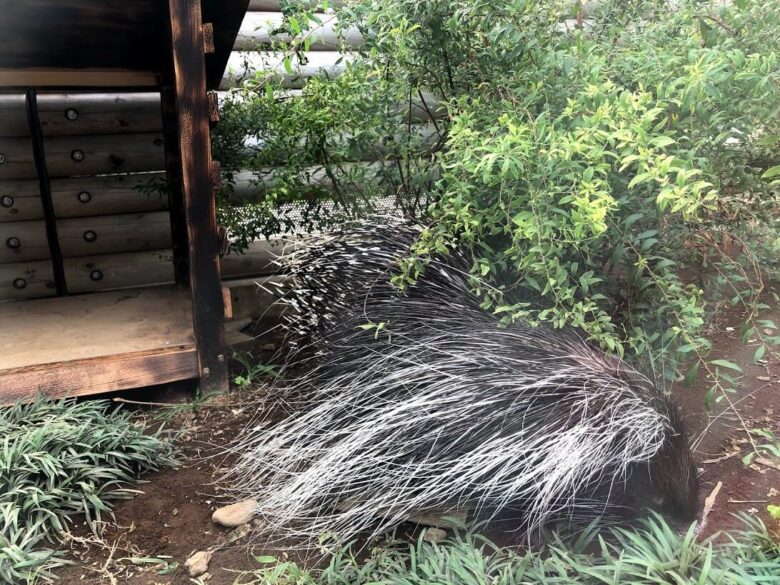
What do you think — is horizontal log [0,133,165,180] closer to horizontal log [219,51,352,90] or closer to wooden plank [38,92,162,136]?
wooden plank [38,92,162,136]

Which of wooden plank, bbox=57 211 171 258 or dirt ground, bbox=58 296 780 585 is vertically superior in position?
wooden plank, bbox=57 211 171 258

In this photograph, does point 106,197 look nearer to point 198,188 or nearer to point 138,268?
point 138,268

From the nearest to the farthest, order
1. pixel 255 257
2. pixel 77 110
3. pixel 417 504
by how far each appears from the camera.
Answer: pixel 417 504 < pixel 77 110 < pixel 255 257

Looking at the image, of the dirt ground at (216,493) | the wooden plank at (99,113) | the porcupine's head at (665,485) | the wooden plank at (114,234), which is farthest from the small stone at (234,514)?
the wooden plank at (99,113)

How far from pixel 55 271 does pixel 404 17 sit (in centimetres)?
269

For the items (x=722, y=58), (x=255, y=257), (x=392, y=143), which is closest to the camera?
(x=722, y=58)

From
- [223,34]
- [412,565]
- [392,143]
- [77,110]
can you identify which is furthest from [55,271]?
[412,565]

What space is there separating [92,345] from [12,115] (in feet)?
5.17

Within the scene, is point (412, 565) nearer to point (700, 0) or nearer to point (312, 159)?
point (312, 159)

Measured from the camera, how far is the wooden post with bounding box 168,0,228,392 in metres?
2.47

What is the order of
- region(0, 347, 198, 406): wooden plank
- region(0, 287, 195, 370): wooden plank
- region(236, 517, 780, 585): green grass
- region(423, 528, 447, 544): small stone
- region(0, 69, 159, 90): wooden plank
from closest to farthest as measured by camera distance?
region(236, 517, 780, 585): green grass < region(423, 528, 447, 544): small stone < region(0, 347, 198, 406): wooden plank < region(0, 287, 195, 370): wooden plank < region(0, 69, 159, 90): wooden plank

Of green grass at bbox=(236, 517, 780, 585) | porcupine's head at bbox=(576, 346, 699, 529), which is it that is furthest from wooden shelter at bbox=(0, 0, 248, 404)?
porcupine's head at bbox=(576, 346, 699, 529)

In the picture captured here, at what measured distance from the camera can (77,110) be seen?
3.66 m

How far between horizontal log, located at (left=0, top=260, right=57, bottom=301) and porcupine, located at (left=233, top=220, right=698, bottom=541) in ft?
7.23
